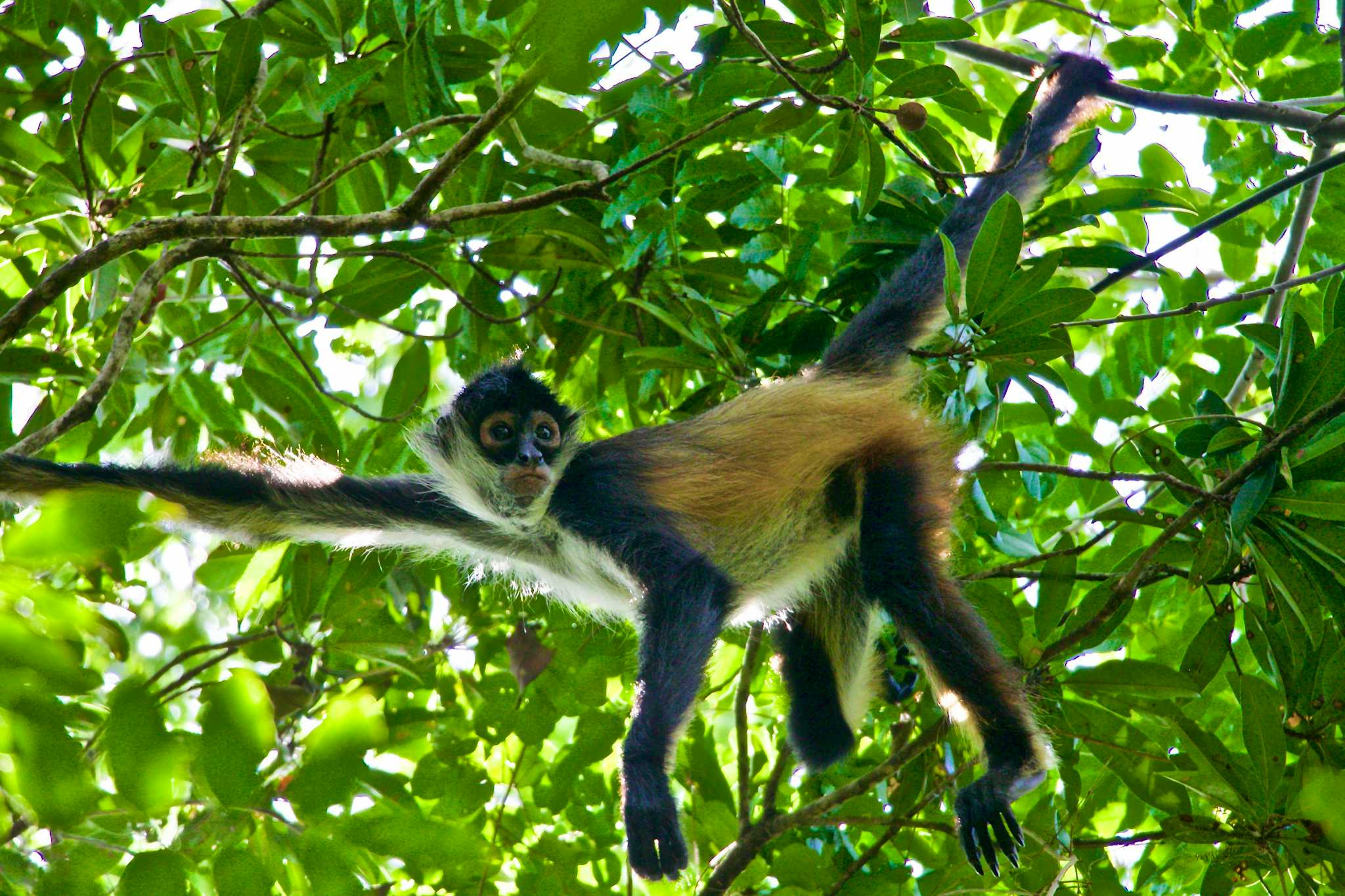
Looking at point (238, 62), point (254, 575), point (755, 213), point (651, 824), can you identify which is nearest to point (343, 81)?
point (238, 62)

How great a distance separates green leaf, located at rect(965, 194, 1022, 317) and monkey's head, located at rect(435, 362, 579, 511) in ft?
5.33

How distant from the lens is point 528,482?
11.9 feet

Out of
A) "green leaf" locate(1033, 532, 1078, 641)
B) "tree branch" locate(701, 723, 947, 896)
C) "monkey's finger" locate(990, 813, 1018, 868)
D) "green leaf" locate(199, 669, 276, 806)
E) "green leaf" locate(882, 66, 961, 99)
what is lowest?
"monkey's finger" locate(990, 813, 1018, 868)

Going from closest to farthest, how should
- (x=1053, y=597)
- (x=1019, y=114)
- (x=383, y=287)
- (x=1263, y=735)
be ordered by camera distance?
(x=1263, y=735)
(x=1053, y=597)
(x=1019, y=114)
(x=383, y=287)

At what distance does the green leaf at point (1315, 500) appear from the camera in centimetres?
237

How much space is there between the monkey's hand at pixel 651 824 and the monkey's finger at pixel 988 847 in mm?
795

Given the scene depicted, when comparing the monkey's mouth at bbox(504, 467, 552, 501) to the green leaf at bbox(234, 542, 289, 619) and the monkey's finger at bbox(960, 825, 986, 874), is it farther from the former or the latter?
the monkey's finger at bbox(960, 825, 986, 874)

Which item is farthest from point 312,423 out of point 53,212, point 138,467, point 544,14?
point 544,14

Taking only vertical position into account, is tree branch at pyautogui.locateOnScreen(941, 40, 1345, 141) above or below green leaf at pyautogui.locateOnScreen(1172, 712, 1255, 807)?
above

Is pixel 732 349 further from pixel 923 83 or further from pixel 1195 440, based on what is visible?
pixel 1195 440

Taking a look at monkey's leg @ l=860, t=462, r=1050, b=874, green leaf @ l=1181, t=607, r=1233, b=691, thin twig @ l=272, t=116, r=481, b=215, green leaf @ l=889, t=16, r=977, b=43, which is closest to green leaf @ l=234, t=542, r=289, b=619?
thin twig @ l=272, t=116, r=481, b=215

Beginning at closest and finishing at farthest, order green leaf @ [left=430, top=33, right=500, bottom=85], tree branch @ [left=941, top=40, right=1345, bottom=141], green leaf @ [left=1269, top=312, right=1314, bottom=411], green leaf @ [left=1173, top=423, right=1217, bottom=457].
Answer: green leaf @ [left=1269, top=312, right=1314, bottom=411]
green leaf @ [left=1173, top=423, right=1217, bottom=457]
green leaf @ [left=430, top=33, right=500, bottom=85]
tree branch @ [left=941, top=40, right=1345, bottom=141]

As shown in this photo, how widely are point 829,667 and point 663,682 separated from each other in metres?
1.10

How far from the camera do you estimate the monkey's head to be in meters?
3.76
